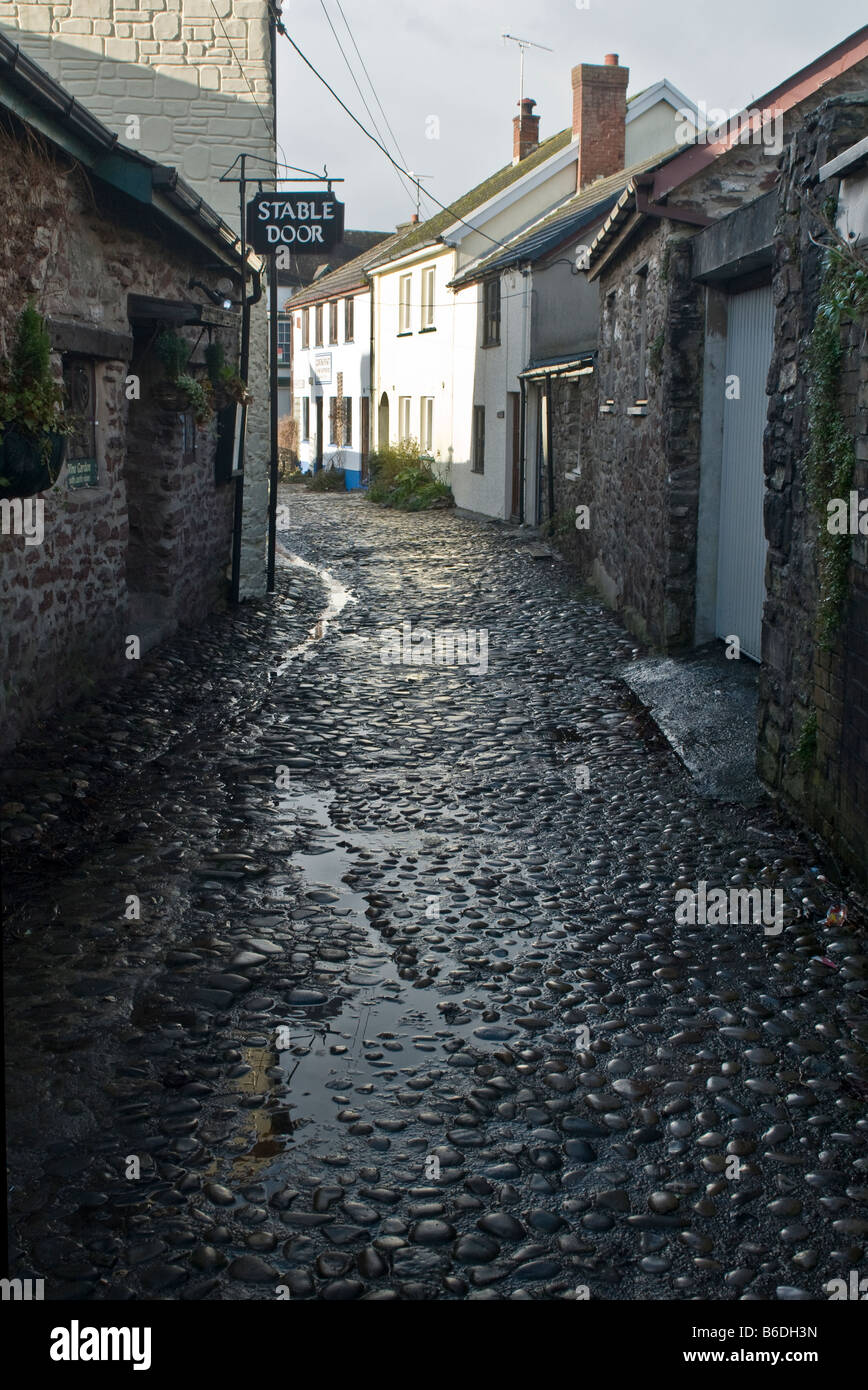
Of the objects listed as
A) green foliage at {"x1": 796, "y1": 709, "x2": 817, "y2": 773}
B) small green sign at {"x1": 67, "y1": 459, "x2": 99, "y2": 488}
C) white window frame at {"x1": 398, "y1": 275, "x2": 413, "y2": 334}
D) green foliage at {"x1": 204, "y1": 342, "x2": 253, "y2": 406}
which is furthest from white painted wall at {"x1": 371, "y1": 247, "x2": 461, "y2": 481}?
green foliage at {"x1": 796, "y1": 709, "x2": 817, "y2": 773}

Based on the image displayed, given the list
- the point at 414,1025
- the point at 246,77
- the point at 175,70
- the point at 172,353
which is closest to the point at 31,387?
the point at 172,353

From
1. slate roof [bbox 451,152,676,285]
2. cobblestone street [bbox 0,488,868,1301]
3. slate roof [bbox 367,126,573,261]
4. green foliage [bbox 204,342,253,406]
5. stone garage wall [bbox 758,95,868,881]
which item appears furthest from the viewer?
slate roof [bbox 367,126,573,261]

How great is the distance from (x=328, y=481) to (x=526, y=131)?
10749 millimetres

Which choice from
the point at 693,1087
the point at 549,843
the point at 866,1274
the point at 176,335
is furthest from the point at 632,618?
the point at 866,1274

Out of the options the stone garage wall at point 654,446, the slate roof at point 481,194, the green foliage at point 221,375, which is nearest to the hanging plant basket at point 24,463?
the stone garage wall at point 654,446

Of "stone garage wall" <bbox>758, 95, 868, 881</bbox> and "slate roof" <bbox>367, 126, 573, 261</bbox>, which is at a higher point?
"slate roof" <bbox>367, 126, 573, 261</bbox>

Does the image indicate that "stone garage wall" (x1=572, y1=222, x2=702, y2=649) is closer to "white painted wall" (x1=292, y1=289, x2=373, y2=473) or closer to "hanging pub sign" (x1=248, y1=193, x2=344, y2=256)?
"hanging pub sign" (x1=248, y1=193, x2=344, y2=256)

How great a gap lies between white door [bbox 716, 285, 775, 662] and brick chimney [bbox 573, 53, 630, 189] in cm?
1826

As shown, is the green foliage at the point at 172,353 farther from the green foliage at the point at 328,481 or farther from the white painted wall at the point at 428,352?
the green foliage at the point at 328,481

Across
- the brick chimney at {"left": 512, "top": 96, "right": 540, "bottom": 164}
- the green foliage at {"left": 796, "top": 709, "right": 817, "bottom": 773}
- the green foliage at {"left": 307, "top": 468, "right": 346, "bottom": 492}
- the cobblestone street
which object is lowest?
the cobblestone street

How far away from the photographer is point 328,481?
3731 cm

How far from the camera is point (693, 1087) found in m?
4.11

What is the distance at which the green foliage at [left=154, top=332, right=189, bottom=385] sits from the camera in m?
11.1
